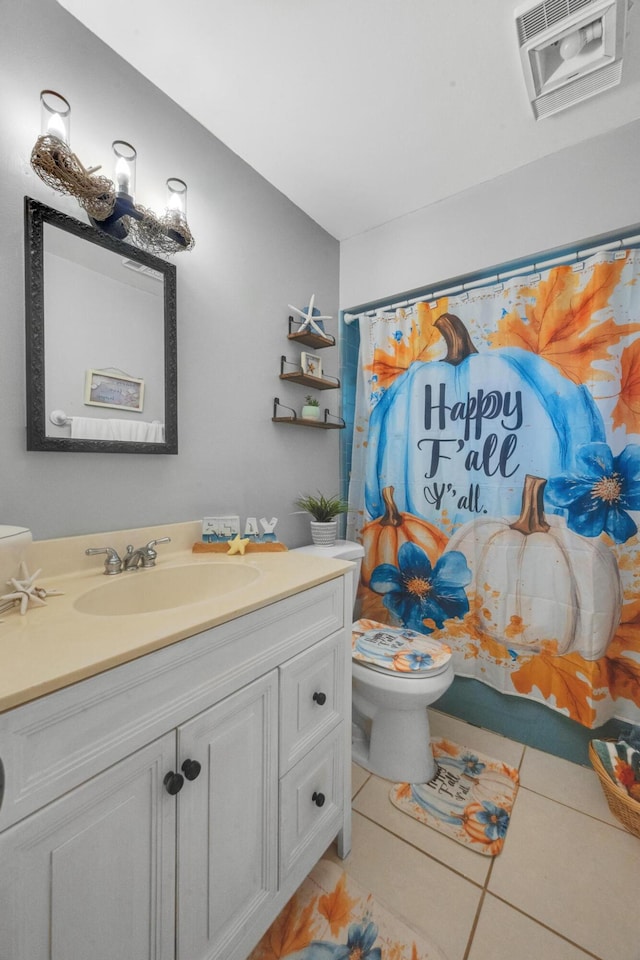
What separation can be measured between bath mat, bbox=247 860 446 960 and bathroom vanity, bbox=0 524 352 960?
10 cm

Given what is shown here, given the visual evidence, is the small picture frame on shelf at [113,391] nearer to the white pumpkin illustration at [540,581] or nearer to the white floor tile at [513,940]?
the white pumpkin illustration at [540,581]

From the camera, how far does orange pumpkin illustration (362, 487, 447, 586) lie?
1.94 metres

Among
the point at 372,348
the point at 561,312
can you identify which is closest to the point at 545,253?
the point at 561,312

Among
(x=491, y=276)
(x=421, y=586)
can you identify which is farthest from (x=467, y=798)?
(x=491, y=276)

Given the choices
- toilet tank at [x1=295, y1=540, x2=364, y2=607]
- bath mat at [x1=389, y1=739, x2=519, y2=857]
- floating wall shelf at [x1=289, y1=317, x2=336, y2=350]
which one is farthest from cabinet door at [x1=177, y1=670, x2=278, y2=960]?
floating wall shelf at [x1=289, y1=317, x2=336, y2=350]

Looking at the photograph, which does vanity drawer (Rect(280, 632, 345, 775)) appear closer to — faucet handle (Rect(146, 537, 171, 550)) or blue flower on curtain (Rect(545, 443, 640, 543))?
faucet handle (Rect(146, 537, 171, 550))

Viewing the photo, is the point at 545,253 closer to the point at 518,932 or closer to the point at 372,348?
the point at 372,348

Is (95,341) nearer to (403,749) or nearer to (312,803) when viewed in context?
(312,803)

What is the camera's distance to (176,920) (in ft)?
2.44

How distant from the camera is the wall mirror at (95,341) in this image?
1057 mm

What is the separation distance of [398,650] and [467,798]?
1.75ft

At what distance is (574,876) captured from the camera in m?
1.15

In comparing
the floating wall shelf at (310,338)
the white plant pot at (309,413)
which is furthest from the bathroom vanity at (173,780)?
the floating wall shelf at (310,338)

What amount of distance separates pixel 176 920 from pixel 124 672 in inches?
20.4
